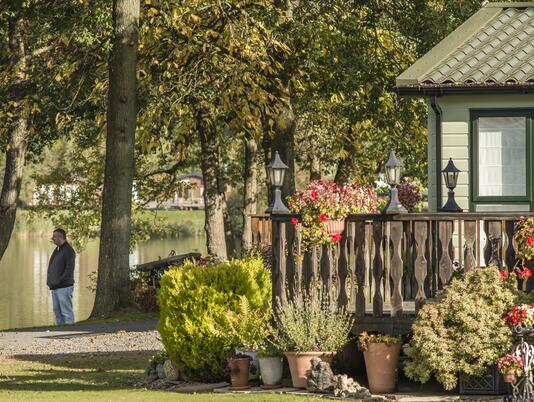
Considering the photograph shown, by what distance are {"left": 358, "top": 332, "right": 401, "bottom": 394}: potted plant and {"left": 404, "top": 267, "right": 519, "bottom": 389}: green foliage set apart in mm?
355

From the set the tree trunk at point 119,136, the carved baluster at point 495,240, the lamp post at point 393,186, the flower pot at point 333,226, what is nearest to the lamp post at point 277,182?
the flower pot at point 333,226

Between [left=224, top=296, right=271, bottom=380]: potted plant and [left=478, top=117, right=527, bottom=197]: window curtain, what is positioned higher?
[left=478, top=117, right=527, bottom=197]: window curtain

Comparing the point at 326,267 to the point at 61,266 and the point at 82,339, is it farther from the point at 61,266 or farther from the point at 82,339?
the point at 61,266

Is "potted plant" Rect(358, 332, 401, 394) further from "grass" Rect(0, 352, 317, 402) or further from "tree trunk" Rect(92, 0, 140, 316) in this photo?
"tree trunk" Rect(92, 0, 140, 316)

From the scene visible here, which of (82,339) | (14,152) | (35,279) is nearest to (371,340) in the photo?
(82,339)

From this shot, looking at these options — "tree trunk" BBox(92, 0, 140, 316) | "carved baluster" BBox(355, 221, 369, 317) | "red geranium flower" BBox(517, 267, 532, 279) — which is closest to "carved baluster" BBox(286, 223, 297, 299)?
"carved baluster" BBox(355, 221, 369, 317)

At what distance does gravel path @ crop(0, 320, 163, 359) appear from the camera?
1956cm

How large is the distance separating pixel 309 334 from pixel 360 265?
935 mm

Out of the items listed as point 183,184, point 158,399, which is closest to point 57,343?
point 158,399

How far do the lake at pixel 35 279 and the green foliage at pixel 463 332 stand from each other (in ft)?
79.2

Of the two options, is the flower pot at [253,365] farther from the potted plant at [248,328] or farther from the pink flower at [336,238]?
the pink flower at [336,238]

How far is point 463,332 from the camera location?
12.1m

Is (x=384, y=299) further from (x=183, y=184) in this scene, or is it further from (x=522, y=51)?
(x=183, y=184)

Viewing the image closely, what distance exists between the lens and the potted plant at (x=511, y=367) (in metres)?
11.5
